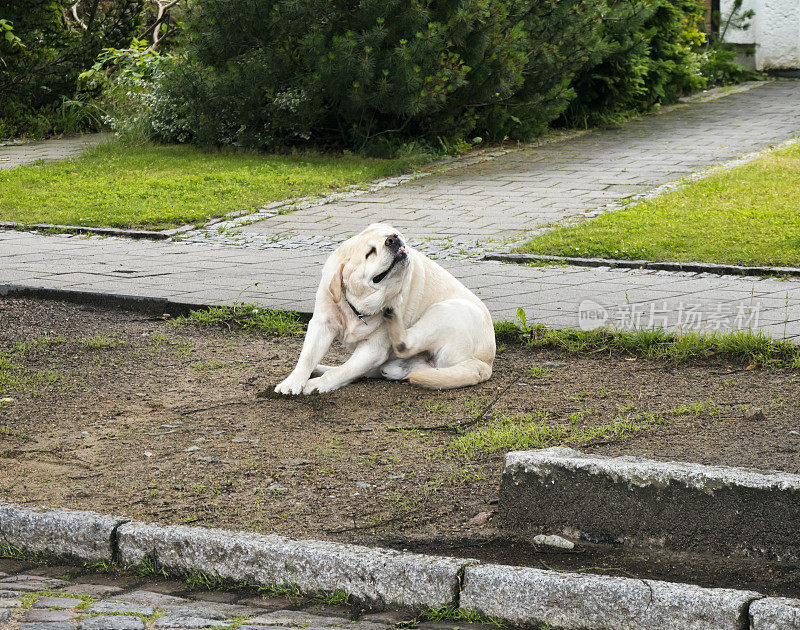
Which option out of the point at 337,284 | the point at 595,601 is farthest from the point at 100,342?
the point at 595,601

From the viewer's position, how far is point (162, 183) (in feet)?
40.2

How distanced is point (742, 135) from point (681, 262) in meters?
7.52

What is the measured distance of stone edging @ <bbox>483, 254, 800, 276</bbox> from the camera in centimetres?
778

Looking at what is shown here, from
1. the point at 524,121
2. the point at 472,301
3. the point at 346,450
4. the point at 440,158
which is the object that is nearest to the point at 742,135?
the point at 524,121

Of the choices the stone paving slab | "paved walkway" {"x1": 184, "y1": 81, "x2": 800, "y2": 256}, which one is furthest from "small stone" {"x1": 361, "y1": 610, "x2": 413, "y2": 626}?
"paved walkway" {"x1": 184, "y1": 81, "x2": 800, "y2": 256}

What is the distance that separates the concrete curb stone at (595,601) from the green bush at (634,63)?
508 inches

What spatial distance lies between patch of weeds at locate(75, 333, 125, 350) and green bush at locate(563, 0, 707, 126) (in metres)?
10.4

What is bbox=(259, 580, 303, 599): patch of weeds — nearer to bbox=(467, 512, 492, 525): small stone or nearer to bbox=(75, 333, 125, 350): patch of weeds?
bbox=(467, 512, 492, 525): small stone

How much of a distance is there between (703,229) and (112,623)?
710 cm

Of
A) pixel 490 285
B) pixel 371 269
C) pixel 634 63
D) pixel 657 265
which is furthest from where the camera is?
pixel 634 63

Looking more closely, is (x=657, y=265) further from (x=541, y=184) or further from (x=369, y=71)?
(x=369, y=71)

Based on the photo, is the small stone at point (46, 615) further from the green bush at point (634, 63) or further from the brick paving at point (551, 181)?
the green bush at point (634, 63)

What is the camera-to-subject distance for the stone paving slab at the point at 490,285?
6.65 m

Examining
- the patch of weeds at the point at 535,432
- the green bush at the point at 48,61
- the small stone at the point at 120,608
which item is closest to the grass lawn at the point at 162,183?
the green bush at the point at 48,61
